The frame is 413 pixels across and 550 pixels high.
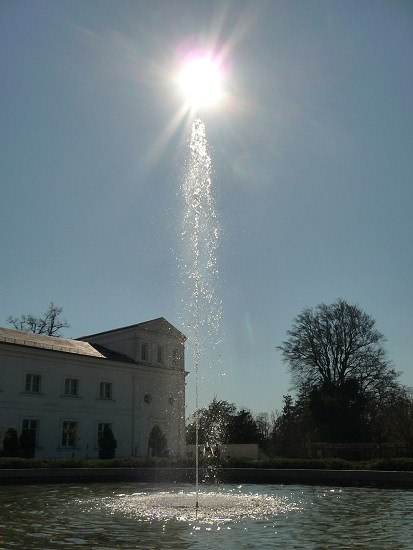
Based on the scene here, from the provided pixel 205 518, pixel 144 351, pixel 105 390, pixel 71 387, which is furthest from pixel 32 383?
pixel 205 518

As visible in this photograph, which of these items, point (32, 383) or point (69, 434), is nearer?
point (32, 383)

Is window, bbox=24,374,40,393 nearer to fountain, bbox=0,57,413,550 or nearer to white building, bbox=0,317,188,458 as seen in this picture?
white building, bbox=0,317,188,458

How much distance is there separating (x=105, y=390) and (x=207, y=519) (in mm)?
29564

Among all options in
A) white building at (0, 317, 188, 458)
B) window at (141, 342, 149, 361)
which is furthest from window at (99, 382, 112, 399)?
window at (141, 342, 149, 361)

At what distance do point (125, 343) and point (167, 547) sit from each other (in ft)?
119

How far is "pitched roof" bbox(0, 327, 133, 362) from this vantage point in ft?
114

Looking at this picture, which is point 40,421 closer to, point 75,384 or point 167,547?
point 75,384

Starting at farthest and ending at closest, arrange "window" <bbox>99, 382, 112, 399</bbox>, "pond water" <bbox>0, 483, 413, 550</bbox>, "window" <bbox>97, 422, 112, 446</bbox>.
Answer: "window" <bbox>99, 382, 112, 399</bbox> < "window" <bbox>97, 422, 112, 446</bbox> < "pond water" <bbox>0, 483, 413, 550</bbox>

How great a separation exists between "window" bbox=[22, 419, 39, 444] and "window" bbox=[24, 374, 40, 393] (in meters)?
1.92

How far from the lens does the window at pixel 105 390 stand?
3878cm

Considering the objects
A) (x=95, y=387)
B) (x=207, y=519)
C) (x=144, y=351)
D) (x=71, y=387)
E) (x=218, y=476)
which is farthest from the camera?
(x=144, y=351)

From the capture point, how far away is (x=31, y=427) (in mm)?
34000

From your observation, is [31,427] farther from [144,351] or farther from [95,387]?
[144,351]

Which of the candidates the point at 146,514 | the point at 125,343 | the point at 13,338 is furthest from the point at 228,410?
the point at 146,514
